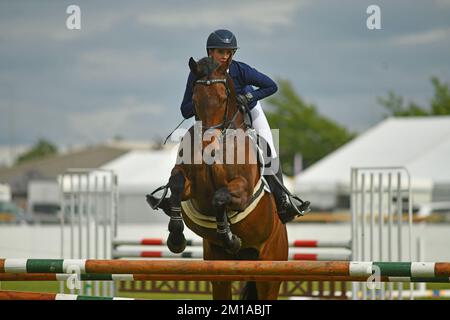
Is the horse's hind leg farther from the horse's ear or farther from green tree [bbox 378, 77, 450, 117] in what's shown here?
green tree [bbox 378, 77, 450, 117]

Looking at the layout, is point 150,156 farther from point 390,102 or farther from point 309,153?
point 309,153

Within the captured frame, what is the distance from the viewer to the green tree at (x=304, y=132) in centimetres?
4456

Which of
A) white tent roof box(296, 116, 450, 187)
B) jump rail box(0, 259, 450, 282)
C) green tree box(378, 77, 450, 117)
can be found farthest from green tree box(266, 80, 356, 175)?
jump rail box(0, 259, 450, 282)

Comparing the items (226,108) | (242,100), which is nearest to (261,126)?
(242,100)

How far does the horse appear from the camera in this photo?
206 inches

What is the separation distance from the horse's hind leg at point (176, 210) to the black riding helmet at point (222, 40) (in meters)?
0.77

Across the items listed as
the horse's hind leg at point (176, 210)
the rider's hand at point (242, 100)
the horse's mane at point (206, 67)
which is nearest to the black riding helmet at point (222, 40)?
the horse's mane at point (206, 67)

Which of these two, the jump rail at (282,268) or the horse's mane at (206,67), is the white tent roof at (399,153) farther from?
the jump rail at (282,268)

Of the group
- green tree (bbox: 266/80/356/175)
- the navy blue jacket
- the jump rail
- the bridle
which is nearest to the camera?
the jump rail

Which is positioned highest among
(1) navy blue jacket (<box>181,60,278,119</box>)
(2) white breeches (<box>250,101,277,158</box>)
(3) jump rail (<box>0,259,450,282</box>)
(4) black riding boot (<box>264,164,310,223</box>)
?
(1) navy blue jacket (<box>181,60,278,119</box>)

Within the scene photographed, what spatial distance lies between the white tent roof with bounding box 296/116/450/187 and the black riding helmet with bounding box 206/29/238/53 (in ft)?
60.5

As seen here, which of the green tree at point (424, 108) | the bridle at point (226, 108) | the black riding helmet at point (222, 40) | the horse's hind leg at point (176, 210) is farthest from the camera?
the green tree at point (424, 108)
